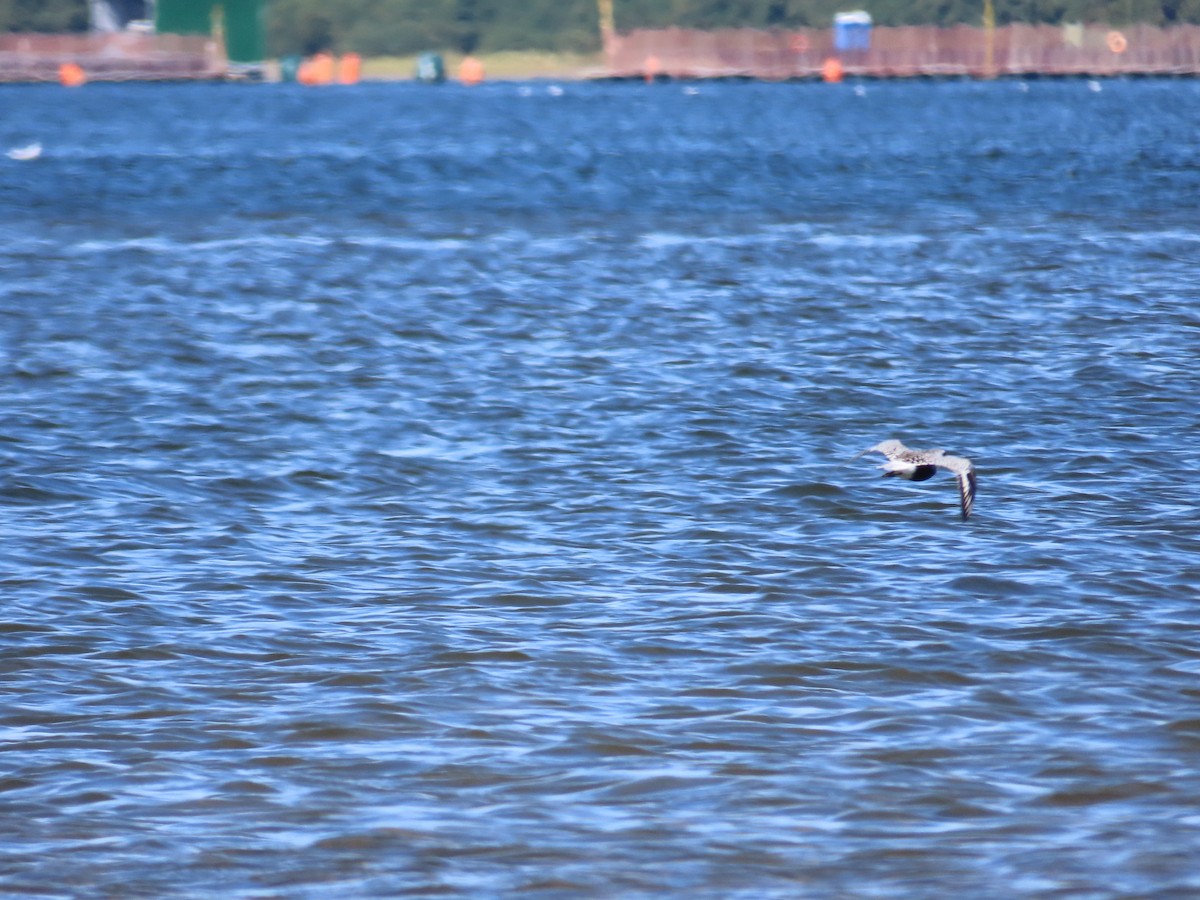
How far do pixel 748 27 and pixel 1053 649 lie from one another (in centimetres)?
14939

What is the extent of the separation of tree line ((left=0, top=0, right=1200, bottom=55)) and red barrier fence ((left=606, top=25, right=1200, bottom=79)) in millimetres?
19690

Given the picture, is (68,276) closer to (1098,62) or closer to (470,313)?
(470,313)

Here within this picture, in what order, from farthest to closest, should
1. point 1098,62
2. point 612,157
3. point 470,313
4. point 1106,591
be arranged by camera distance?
1. point 1098,62
2. point 612,157
3. point 470,313
4. point 1106,591

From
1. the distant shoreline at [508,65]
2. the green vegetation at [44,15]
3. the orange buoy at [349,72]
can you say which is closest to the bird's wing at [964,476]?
the orange buoy at [349,72]

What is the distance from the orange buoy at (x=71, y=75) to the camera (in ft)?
433

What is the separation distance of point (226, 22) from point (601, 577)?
138599 mm

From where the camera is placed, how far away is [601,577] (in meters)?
9.73

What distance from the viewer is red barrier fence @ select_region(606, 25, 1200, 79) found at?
119 m

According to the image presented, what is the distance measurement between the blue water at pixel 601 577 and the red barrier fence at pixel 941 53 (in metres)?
100.0

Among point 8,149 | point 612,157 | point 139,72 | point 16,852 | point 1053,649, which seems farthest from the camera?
point 139,72

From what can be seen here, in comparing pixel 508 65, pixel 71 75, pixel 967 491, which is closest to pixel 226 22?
pixel 71 75

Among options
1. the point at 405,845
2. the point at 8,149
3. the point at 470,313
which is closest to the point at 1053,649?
the point at 405,845

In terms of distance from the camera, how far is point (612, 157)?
165ft

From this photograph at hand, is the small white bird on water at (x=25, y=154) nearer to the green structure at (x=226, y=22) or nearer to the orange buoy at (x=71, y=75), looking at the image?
the orange buoy at (x=71, y=75)
